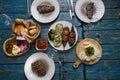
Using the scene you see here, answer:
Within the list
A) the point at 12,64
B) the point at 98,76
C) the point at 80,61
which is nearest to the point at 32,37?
the point at 12,64

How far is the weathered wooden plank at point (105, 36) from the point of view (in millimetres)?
3318

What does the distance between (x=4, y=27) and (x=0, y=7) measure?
0.25 metres

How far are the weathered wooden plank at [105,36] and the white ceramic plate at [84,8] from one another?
15 cm

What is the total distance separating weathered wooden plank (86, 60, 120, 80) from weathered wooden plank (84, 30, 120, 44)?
0.23 m

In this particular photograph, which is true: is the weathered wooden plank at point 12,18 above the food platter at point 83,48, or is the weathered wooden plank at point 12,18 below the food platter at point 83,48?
above

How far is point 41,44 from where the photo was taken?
10.7ft

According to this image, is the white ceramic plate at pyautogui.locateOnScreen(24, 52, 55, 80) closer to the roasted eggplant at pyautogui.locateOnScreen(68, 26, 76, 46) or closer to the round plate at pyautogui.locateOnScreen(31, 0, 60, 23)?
the roasted eggplant at pyautogui.locateOnScreen(68, 26, 76, 46)

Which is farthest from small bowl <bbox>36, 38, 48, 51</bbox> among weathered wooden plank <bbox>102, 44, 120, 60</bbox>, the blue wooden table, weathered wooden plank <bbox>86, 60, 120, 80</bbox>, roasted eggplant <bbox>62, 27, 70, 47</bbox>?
weathered wooden plank <bbox>102, 44, 120, 60</bbox>

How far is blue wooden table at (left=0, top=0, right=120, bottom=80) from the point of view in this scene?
3246mm

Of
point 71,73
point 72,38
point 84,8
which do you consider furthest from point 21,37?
point 84,8

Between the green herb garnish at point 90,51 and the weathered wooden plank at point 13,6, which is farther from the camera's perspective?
the weathered wooden plank at point 13,6

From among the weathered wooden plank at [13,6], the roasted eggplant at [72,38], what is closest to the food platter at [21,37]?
the weathered wooden plank at [13,6]

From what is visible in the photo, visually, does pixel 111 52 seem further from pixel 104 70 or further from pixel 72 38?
pixel 72 38

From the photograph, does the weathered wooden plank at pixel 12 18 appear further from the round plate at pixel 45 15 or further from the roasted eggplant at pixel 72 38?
the roasted eggplant at pixel 72 38
